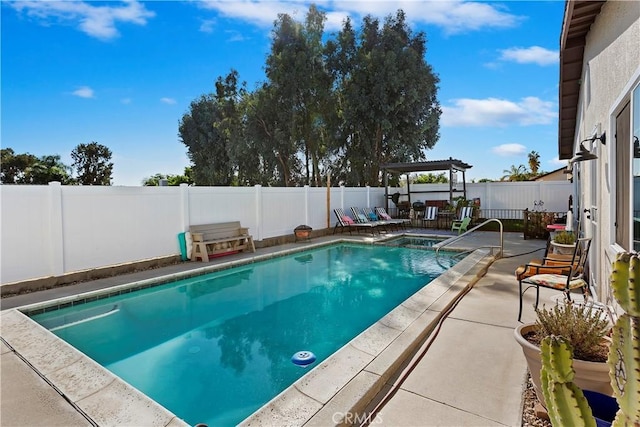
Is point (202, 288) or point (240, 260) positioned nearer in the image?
point (202, 288)

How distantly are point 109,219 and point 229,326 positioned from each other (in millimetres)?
3830

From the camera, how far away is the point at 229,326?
4.93 metres

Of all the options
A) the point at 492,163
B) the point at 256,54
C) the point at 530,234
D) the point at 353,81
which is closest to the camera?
the point at 530,234

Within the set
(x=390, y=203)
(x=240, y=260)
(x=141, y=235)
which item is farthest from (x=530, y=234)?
(x=141, y=235)

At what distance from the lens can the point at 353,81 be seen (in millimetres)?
18297

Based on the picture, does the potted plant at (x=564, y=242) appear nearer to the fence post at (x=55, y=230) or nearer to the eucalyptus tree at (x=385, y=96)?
the fence post at (x=55, y=230)

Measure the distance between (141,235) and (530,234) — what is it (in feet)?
35.6

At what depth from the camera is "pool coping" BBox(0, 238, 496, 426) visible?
2.51m

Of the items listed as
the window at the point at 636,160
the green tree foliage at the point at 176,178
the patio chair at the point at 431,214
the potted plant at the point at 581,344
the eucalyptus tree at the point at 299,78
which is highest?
the eucalyptus tree at the point at 299,78

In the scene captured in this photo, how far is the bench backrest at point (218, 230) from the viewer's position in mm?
8504

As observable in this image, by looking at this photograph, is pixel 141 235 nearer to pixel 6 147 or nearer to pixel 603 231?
pixel 603 231

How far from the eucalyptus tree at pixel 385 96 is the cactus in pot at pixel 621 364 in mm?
16782

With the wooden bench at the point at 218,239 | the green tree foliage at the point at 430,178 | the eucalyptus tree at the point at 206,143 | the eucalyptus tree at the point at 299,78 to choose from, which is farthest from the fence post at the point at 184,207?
the green tree foliage at the point at 430,178

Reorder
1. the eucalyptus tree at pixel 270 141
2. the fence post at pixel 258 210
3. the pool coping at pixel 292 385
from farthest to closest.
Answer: the eucalyptus tree at pixel 270 141 → the fence post at pixel 258 210 → the pool coping at pixel 292 385
